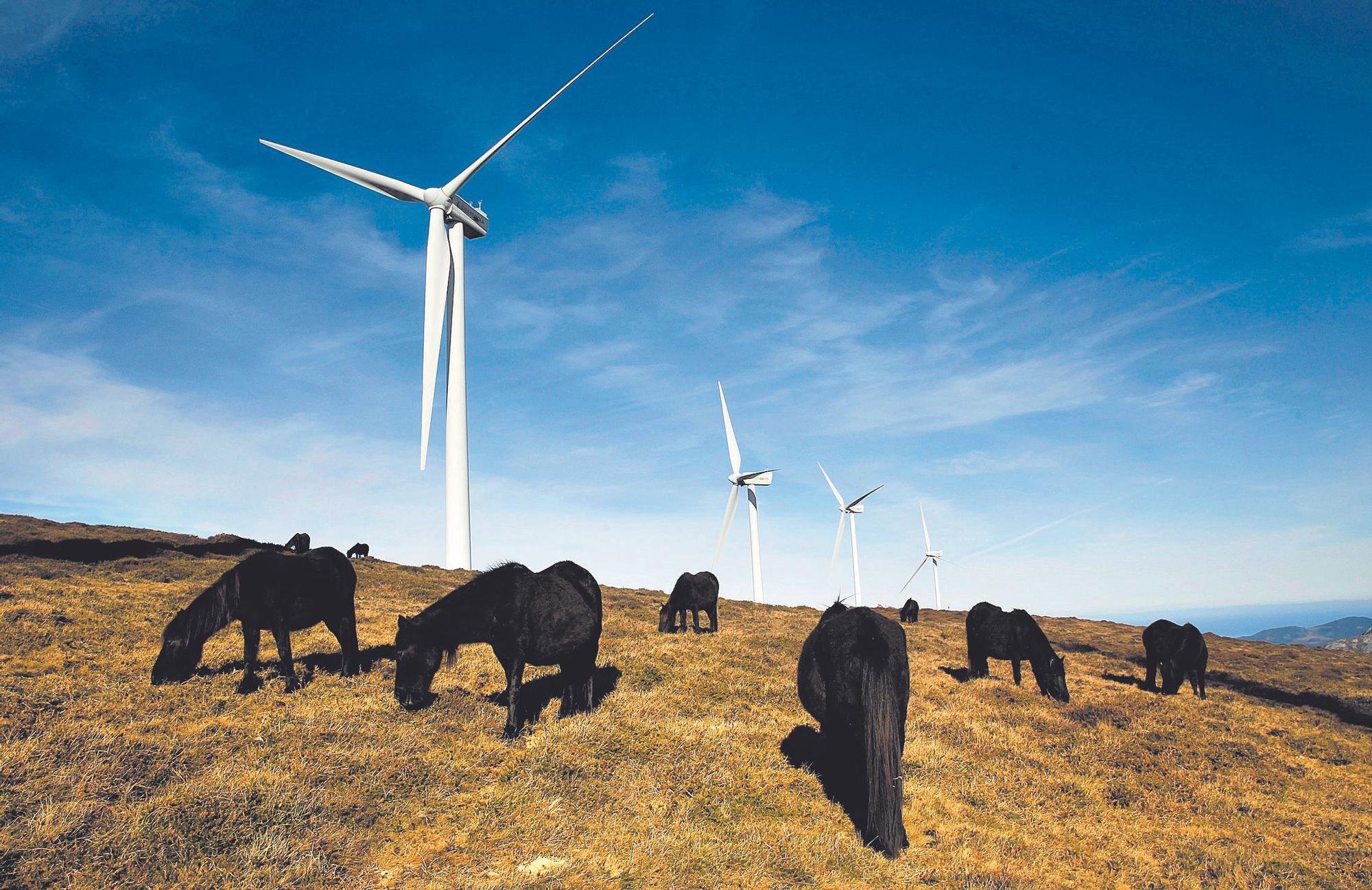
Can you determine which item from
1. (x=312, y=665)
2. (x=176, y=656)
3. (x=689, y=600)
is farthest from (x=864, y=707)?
(x=689, y=600)

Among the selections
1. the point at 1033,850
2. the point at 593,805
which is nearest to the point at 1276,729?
the point at 1033,850

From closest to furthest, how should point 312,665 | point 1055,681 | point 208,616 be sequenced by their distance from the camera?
point 208,616, point 312,665, point 1055,681

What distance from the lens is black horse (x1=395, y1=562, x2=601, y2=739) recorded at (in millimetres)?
12188

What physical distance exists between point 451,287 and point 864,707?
3875cm

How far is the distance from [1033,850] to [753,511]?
156 feet

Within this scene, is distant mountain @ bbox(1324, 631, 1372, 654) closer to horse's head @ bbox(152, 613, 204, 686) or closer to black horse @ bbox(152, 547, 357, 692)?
black horse @ bbox(152, 547, 357, 692)

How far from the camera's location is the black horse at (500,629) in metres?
12.2

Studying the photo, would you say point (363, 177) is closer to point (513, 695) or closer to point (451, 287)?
point (451, 287)

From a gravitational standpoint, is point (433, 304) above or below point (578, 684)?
above

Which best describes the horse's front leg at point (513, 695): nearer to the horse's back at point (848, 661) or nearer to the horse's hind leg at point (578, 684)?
the horse's hind leg at point (578, 684)

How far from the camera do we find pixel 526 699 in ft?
45.5

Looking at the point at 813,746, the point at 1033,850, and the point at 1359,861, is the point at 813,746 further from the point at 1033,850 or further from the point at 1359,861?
the point at 1359,861

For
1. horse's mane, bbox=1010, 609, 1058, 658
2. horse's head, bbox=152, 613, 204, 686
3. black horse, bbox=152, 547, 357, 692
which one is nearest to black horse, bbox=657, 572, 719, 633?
horse's mane, bbox=1010, 609, 1058, 658

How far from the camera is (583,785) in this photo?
33.7 feet
